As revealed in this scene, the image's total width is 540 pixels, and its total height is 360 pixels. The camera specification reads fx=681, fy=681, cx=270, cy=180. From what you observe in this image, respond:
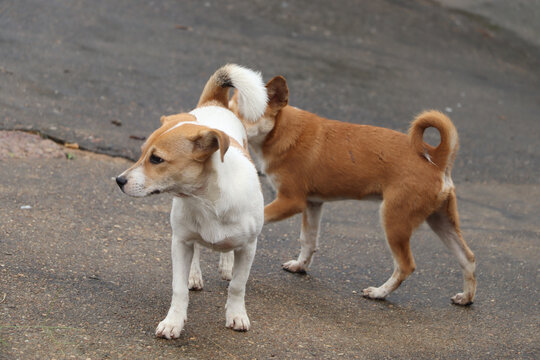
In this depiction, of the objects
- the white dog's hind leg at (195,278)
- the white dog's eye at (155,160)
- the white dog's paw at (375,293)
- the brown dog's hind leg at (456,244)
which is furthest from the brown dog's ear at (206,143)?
the brown dog's hind leg at (456,244)

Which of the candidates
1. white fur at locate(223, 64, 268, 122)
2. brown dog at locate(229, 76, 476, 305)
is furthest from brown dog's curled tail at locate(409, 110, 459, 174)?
white fur at locate(223, 64, 268, 122)

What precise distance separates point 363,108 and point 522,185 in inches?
96.0

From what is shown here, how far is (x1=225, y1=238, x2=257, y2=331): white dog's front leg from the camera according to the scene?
13.4ft

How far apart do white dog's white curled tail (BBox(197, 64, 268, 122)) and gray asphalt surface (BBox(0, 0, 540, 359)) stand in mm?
1218

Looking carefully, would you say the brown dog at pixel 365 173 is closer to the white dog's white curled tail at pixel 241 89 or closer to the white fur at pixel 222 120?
the white dog's white curled tail at pixel 241 89

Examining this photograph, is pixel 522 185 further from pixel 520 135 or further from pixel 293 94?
pixel 293 94

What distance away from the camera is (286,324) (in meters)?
4.34

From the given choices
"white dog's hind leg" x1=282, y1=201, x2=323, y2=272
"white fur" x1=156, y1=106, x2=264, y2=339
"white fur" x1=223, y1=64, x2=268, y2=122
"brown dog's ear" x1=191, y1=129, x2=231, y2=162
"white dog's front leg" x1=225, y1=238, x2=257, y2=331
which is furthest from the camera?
"white dog's hind leg" x1=282, y1=201, x2=323, y2=272

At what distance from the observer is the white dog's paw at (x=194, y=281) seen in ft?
15.1

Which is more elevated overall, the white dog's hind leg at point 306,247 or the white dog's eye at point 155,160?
the white dog's eye at point 155,160

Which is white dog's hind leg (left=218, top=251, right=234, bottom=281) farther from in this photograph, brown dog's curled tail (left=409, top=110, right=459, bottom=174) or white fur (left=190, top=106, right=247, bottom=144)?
brown dog's curled tail (left=409, top=110, right=459, bottom=174)

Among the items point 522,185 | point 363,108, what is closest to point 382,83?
point 363,108

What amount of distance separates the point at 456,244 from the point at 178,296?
7.58ft

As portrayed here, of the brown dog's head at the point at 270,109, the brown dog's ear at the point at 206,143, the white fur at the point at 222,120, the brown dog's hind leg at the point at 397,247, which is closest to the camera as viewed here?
the brown dog's ear at the point at 206,143
